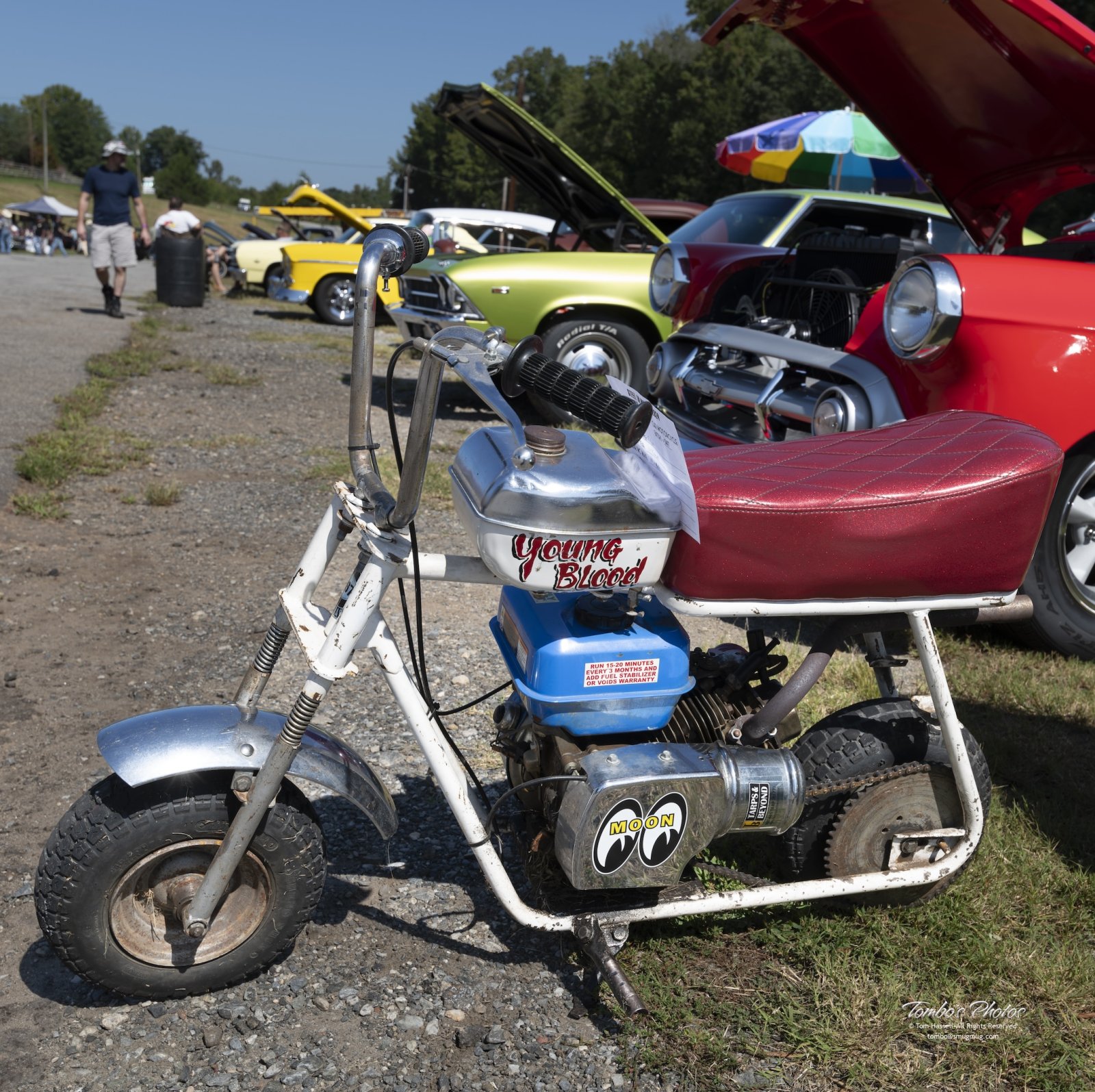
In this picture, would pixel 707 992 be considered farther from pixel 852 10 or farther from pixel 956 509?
pixel 852 10

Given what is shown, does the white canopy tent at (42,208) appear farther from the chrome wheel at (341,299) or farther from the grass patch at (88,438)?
the grass patch at (88,438)

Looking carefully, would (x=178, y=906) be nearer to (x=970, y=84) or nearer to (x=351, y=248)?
(x=970, y=84)

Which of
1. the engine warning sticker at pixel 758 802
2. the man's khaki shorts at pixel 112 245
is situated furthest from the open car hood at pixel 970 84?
the man's khaki shorts at pixel 112 245

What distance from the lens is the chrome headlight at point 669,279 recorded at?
18.1ft

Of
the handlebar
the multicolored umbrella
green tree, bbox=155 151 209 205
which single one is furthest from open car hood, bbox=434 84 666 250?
green tree, bbox=155 151 209 205

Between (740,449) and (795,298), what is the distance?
3.36 metres

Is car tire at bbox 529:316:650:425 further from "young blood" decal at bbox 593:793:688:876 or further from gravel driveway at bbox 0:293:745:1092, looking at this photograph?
"young blood" decal at bbox 593:793:688:876

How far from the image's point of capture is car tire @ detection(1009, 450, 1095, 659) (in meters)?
3.77

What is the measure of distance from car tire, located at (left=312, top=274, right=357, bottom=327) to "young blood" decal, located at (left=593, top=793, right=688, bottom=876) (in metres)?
13.9

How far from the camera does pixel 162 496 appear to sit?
5.81 metres

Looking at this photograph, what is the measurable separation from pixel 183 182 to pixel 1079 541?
100011 millimetres

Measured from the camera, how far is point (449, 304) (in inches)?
324

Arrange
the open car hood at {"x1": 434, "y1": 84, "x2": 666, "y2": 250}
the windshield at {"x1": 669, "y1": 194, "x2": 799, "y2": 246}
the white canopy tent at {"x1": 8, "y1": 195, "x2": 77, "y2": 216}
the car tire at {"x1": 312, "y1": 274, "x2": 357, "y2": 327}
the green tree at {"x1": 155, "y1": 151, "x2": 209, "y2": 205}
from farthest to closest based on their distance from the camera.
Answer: the green tree at {"x1": 155, "y1": 151, "x2": 209, "y2": 205}, the white canopy tent at {"x1": 8, "y1": 195, "x2": 77, "y2": 216}, the car tire at {"x1": 312, "y1": 274, "x2": 357, "y2": 327}, the open car hood at {"x1": 434, "y1": 84, "x2": 666, "y2": 250}, the windshield at {"x1": 669, "y1": 194, "x2": 799, "y2": 246}

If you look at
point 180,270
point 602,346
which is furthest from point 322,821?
point 180,270
